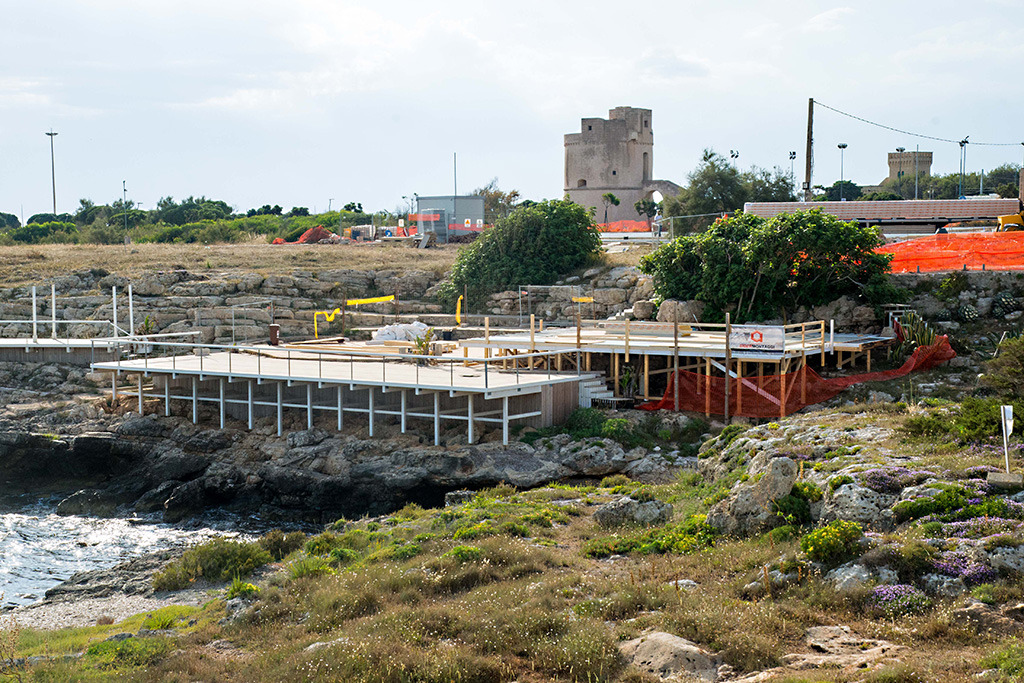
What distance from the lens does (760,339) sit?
24953 mm

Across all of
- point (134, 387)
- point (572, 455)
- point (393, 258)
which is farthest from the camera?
point (393, 258)

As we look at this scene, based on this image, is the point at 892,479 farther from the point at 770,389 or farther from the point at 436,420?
the point at 436,420

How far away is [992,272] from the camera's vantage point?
29.4 meters

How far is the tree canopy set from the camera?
96.9 feet

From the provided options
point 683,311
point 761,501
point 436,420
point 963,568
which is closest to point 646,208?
point 683,311

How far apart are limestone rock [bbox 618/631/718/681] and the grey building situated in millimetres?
52087

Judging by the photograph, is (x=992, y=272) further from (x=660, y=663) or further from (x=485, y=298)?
(x=660, y=663)

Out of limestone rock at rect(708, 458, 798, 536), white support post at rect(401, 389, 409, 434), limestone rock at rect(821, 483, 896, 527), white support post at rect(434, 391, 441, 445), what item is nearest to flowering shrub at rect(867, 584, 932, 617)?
limestone rock at rect(821, 483, 896, 527)

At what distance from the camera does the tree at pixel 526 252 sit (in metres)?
43.3

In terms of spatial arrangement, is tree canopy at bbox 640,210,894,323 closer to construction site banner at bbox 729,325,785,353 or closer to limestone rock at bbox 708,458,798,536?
construction site banner at bbox 729,325,785,353

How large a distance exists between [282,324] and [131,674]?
30.8 meters

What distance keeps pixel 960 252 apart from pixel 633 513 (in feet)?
68.3

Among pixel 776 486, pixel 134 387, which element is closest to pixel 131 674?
pixel 776 486

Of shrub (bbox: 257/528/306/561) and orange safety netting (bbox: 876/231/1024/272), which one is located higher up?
orange safety netting (bbox: 876/231/1024/272)
